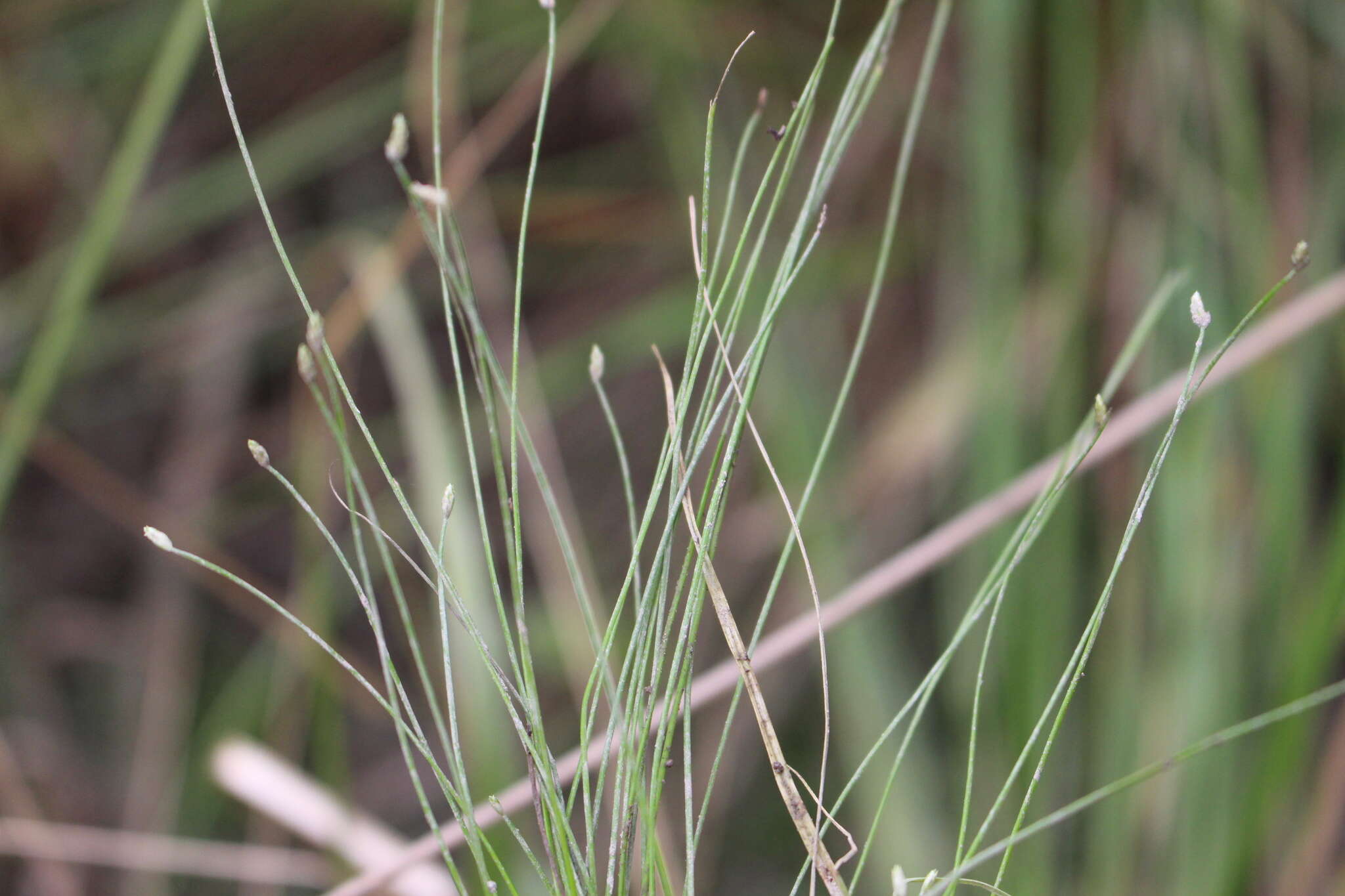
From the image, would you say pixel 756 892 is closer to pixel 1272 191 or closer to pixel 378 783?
pixel 378 783

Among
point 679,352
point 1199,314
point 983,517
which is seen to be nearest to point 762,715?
point 1199,314

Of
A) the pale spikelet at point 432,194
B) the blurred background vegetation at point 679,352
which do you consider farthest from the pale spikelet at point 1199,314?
the blurred background vegetation at point 679,352

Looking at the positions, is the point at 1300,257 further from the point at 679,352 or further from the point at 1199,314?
the point at 679,352

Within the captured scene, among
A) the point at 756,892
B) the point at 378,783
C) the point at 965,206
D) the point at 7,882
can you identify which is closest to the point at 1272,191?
the point at 965,206

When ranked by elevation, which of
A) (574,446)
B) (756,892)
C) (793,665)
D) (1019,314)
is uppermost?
(1019,314)

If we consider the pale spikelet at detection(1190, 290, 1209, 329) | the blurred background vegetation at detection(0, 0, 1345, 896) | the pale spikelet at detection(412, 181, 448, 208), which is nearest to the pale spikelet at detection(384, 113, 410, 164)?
the pale spikelet at detection(412, 181, 448, 208)

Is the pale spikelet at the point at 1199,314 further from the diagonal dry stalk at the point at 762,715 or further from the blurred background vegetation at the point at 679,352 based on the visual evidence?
the blurred background vegetation at the point at 679,352

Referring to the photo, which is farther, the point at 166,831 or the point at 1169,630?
the point at 166,831

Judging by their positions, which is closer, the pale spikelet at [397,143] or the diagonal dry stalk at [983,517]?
the pale spikelet at [397,143]
